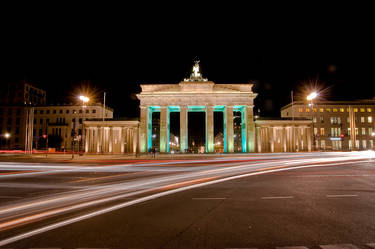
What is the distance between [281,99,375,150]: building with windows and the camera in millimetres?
72375

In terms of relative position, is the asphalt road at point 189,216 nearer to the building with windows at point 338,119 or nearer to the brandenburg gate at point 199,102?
the brandenburg gate at point 199,102

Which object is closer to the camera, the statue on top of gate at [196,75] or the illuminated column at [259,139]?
the illuminated column at [259,139]

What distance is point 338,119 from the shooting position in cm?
7438

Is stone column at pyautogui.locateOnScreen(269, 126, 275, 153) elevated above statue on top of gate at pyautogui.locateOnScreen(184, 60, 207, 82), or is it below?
below

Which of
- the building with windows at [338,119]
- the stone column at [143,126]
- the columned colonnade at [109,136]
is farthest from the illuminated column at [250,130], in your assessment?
the building with windows at [338,119]

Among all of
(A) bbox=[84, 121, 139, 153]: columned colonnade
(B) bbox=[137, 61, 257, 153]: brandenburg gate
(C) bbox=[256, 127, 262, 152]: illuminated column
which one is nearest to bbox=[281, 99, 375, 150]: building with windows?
(C) bbox=[256, 127, 262, 152]: illuminated column

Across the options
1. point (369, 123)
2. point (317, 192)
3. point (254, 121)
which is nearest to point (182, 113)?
point (254, 121)

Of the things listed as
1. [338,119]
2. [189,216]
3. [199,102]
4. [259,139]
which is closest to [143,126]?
[199,102]

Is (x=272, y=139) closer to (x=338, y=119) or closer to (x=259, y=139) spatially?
(x=259, y=139)

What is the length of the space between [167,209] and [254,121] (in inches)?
1994

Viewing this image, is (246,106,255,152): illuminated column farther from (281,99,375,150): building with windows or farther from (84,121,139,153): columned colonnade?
(281,99,375,150): building with windows

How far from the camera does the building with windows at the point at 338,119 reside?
237ft

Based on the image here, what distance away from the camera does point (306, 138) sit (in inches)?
2138

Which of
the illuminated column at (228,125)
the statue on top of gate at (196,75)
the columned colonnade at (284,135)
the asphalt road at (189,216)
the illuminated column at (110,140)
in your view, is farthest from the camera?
the illuminated column at (110,140)
